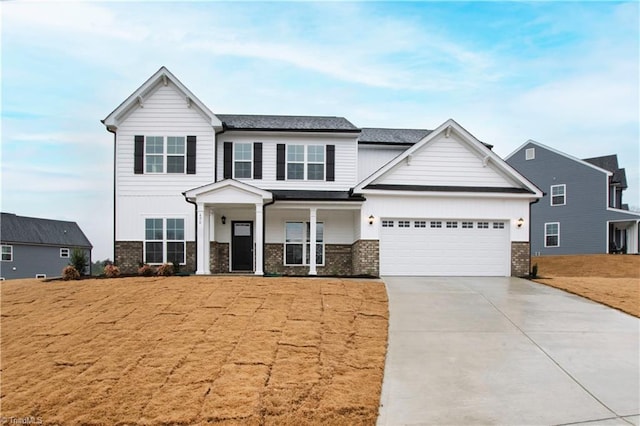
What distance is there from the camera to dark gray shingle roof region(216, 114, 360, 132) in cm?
2085

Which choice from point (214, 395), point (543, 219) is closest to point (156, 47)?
point (214, 395)

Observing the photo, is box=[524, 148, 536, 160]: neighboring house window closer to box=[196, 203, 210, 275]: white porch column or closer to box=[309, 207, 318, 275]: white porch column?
box=[309, 207, 318, 275]: white porch column

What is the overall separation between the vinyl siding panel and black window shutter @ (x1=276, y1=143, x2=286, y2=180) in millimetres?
19207

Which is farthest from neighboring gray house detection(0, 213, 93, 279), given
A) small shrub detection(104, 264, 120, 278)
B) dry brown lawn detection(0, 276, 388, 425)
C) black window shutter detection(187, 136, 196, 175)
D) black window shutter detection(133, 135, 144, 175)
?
dry brown lawn detection(0, 276, 388, 425)

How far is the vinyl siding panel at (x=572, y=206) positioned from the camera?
31.7 meters

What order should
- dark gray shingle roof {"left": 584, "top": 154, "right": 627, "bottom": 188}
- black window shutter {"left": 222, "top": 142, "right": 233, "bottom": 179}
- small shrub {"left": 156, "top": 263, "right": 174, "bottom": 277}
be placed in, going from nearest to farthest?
small shrub {"left": 156, "top": 263, "right": 174, "bottom": 277} → black window shutter {"left": 222, "top": 142, "right": 233, "bottom": 179} → dark gray shingle roof {"left": 584, "top": 154, "right": 627, "bottom": 188}

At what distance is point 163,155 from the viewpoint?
66.4ft

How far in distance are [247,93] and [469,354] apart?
1898cm

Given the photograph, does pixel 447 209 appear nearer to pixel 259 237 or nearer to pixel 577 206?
pixel 259 237

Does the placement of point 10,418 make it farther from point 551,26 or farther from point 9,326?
point 551,26

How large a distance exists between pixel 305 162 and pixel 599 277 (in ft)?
45.4

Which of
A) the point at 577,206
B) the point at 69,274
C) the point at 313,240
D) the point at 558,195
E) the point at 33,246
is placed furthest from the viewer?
the point at 33,246

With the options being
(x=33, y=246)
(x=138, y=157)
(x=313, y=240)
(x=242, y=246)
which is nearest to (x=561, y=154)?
(x=313, y=240)

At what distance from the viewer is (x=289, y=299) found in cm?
1374
